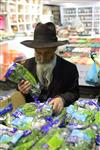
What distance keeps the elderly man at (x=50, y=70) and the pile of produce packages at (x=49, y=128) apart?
1.14ft

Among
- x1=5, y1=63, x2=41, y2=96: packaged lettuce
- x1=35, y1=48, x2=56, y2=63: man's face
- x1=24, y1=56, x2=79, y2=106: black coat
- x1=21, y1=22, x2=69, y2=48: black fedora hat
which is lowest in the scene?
x1=24, y1=56, x2=79, y2=106: black coat

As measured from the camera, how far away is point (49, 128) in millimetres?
1211

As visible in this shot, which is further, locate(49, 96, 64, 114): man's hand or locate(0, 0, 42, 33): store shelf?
locate(0, 0, 42, 33): store shelf

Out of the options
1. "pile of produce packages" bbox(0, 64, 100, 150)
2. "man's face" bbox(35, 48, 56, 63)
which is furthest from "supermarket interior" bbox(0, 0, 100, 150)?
"man's face" bbox(35, 48, 56, 63)

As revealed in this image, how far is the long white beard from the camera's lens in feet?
6.55

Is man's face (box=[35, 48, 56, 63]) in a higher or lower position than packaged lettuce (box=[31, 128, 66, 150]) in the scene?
higher

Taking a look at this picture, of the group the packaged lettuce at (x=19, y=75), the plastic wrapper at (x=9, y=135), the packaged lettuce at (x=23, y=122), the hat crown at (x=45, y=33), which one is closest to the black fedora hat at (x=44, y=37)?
the hat crown at (x=45, y=33)

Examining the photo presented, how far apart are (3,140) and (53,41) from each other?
103cm

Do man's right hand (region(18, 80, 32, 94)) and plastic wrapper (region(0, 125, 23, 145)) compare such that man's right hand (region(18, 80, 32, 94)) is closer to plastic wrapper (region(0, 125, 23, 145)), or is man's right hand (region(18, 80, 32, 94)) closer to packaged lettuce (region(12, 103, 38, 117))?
packaged lettuce (region(12, 103, 38, 117))

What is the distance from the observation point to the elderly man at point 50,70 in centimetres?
187

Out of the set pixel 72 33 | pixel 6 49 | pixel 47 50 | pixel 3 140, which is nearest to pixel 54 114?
pixel 3 140

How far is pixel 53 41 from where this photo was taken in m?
1.97

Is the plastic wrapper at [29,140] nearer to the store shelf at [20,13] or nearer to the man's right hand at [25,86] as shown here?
the man's right hand at [25,86]

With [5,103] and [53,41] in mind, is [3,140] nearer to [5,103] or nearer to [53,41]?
[5,103]
